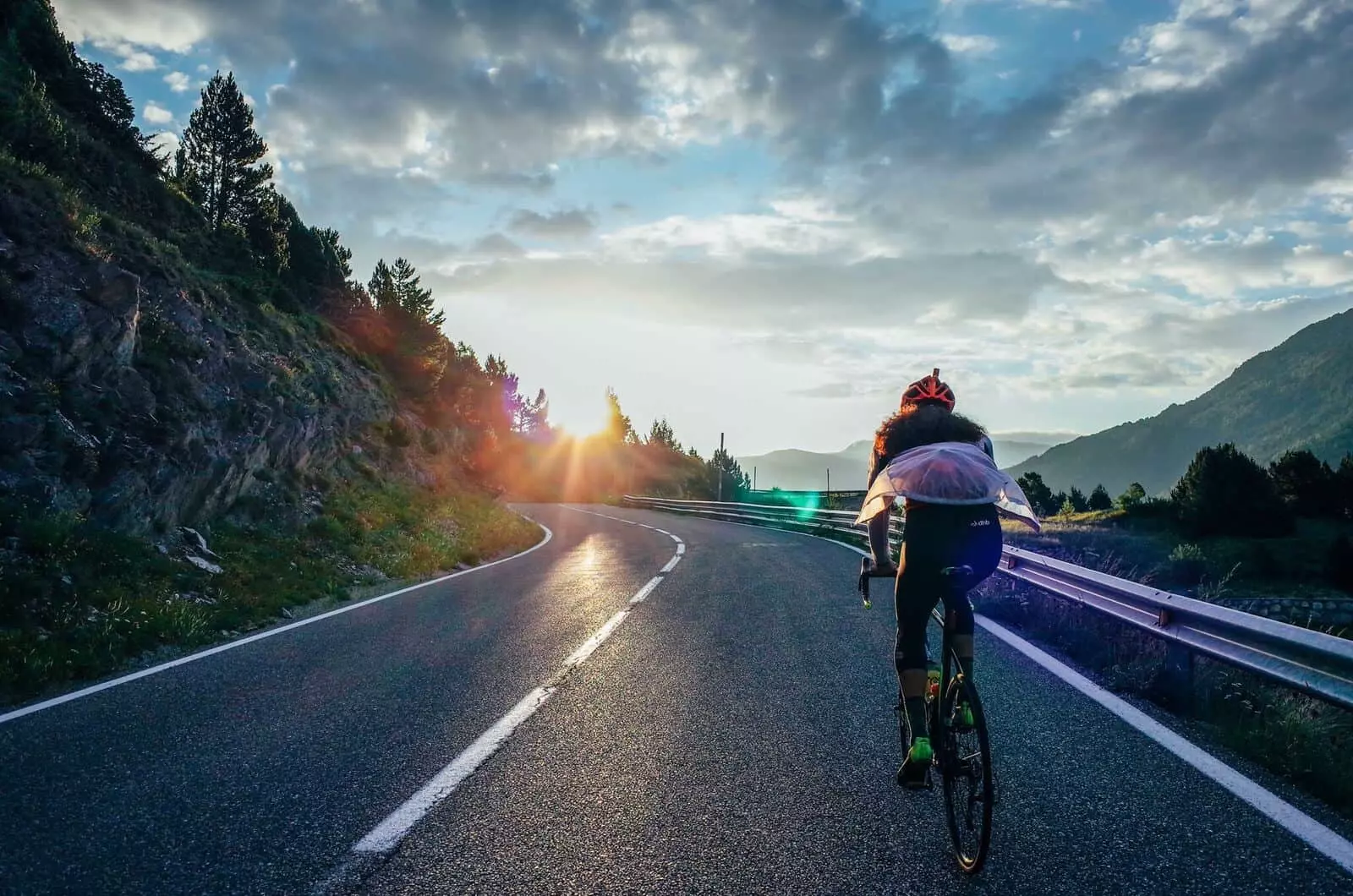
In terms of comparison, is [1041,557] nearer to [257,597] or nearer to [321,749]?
[321,749]

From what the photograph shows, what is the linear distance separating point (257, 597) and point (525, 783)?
26.1 ft

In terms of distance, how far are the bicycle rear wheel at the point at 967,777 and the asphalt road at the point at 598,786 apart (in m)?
0.11

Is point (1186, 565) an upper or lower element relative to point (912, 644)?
lower

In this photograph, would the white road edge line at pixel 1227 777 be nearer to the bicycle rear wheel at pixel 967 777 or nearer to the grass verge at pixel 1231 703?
the grass verge at pixel 1231 703

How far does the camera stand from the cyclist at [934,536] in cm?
345

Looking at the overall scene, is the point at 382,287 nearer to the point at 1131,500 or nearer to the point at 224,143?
the point at 224,143

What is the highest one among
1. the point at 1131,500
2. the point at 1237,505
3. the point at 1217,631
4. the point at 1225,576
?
the point at 1131,500

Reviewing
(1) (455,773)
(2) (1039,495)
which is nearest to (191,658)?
(1) (455,773)

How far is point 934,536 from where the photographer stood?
3.58 meters

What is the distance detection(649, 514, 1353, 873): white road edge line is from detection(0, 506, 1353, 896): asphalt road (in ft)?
0.27

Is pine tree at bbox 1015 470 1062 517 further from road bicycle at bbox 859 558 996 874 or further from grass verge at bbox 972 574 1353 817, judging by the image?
road bicycle at bbox 859 558 996 874

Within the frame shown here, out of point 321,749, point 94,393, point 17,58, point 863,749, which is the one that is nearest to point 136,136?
point 17,58

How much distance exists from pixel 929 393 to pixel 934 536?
0.83 meters

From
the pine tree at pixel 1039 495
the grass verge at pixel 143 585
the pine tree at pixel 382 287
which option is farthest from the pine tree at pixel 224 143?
the pine tree at pixel 1039 495
